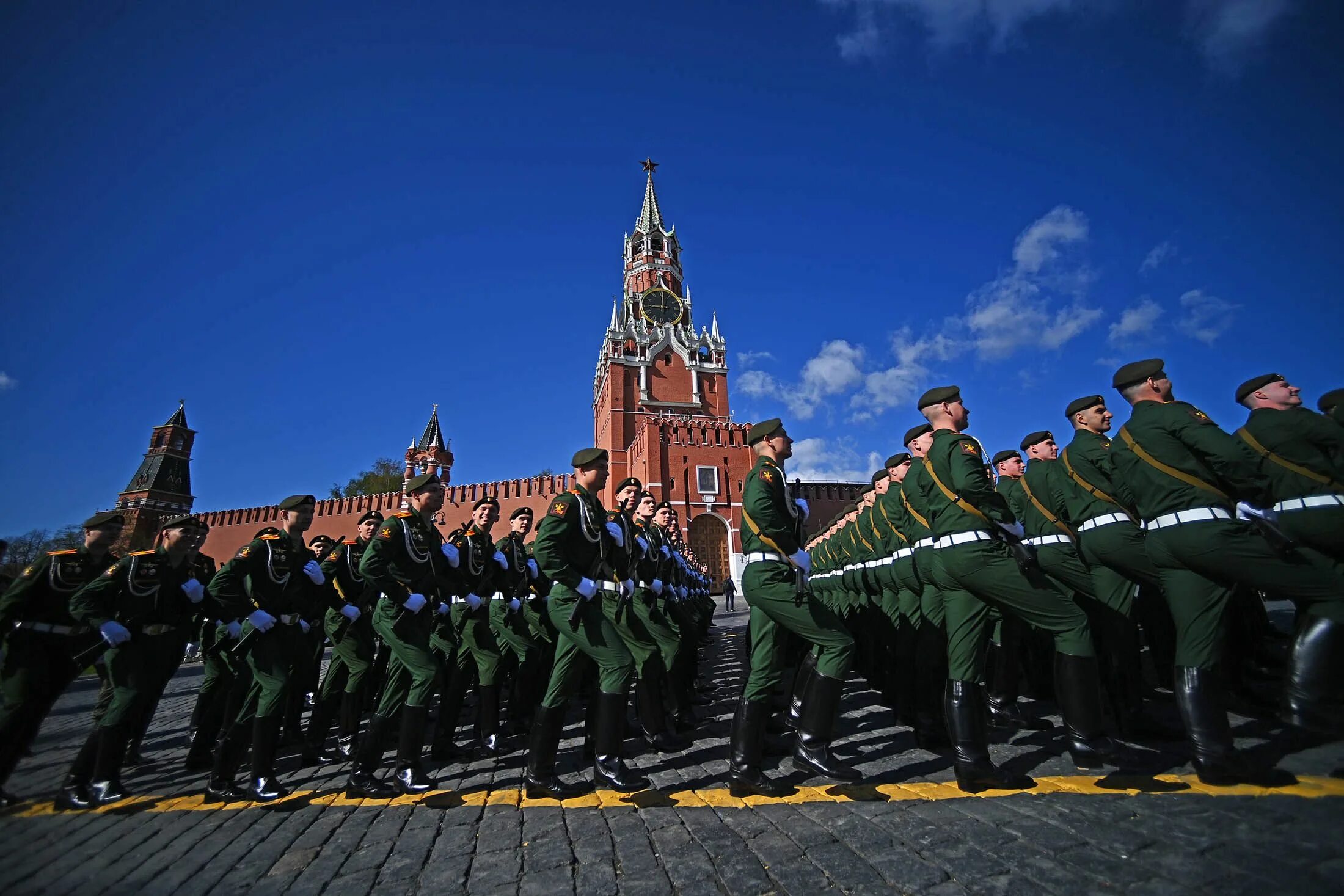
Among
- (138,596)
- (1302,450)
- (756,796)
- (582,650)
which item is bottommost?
(756,796)

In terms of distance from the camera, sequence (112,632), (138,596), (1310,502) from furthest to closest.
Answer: (138,596), (112,632), (1310,502)

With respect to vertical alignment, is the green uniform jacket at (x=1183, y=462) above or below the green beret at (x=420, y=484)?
below

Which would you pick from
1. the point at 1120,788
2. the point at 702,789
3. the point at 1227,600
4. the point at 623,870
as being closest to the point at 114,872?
the point at 623,870

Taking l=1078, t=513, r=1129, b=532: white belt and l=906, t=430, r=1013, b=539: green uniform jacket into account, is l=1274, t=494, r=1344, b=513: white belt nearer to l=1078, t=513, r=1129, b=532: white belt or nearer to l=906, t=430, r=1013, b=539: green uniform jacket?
l=1078, t=513, r=1129, b=532: white belt

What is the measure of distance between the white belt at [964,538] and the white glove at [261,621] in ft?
16.4

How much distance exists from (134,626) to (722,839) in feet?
15.6

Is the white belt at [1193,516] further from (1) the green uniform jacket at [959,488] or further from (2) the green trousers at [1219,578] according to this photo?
(1) the green uniform jacket at [959,488]

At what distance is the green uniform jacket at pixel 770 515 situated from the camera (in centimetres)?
410

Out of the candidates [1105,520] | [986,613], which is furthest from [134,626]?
[1105,520]

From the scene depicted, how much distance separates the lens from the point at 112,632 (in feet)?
14.4

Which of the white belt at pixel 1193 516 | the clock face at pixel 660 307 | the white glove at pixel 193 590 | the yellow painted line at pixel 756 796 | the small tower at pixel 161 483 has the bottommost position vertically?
the yellow painted line at pixel 756 796

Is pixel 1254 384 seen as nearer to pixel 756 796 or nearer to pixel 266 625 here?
pixel 756 796

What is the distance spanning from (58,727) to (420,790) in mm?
2155

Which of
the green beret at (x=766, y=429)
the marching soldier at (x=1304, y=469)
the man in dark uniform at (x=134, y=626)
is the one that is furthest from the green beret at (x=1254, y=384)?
the man in dark uniform at (x=134, y=626)
